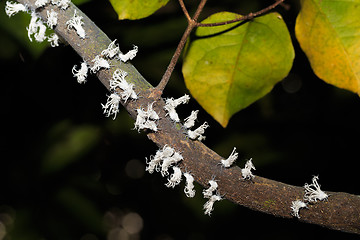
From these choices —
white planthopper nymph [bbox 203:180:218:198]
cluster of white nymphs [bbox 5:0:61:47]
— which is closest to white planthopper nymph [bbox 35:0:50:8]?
cluster of white nymphs [bbox 5:0:61:47]

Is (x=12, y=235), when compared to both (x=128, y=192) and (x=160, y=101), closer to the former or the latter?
(x=128, y=192)

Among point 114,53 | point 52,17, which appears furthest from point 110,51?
point 52,17

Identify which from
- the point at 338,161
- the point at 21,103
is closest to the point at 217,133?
the point at 338,161

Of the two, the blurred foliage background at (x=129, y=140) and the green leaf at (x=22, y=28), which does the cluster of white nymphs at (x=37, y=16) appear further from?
the blurred foliage background at (x=129, y=140)

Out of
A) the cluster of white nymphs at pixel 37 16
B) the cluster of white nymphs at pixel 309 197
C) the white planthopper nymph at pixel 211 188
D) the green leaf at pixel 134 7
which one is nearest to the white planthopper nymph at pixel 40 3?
the cluster of white nymphs at pixel 37 16

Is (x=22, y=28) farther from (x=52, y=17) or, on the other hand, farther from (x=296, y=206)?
(x=296, y=206)

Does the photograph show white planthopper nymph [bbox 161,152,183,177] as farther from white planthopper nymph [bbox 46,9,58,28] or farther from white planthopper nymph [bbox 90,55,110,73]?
white planthopper nymph [bbox 46,9,58,28]
